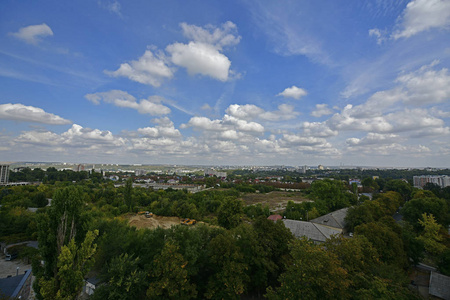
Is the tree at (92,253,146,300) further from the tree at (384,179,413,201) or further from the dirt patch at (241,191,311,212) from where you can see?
the tree at (384,179,413,201)

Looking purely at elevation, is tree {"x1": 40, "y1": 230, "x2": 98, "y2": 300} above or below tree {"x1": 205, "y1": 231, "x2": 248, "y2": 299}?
above

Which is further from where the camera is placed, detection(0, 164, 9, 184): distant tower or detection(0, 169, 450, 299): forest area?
detection(0, 164, 9, 184): distant tower

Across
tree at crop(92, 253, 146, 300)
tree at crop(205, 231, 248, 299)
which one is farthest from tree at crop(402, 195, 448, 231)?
tree at crop(92, 253, 146, 300)

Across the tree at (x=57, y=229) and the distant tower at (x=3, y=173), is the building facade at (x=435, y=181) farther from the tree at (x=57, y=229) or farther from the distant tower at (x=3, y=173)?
the distant tower at (x=3, y=173)

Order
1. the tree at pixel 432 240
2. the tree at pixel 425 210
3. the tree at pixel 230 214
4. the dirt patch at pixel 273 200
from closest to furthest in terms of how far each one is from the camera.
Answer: the tree at pixel 432 240
the tree at pixel 230 214
the tree at pixel 425 210
the dirt patch at pixel 273 200

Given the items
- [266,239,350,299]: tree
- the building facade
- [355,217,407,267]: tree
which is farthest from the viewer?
the building facade

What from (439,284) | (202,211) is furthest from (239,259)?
(202,211)

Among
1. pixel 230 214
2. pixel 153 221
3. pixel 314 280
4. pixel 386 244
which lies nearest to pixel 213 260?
pixel 314 280

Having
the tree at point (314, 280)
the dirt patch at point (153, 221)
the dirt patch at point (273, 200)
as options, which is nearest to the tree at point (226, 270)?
the tree at point (314, 280)
